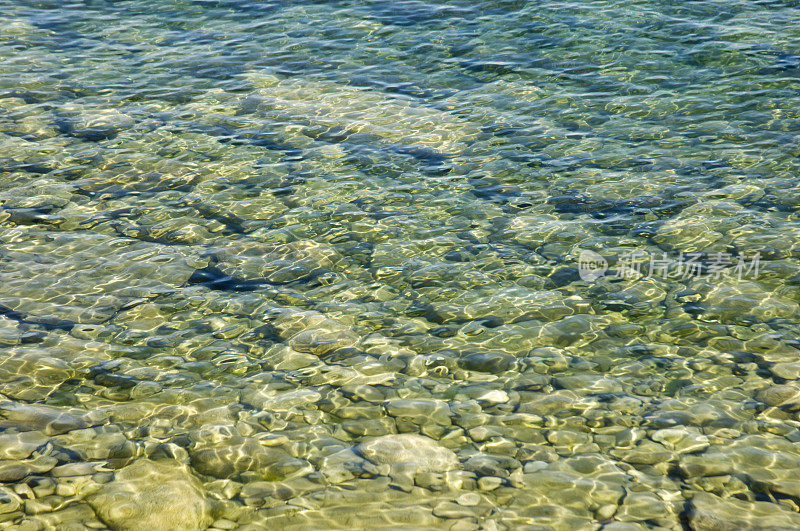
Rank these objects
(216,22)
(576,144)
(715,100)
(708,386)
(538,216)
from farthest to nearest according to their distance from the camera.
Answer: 1. (216,22)
2. (715,100)
3. (576,144)
4. (538,216)
5. (708,386)

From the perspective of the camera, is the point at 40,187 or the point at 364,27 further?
the point at 364,27

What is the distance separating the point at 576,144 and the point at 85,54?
11.0m

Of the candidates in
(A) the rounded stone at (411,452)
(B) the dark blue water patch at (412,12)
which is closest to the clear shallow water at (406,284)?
(A) the rounded stone at (411,452)

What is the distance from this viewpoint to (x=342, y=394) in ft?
22.7

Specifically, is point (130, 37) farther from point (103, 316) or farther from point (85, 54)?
point (103, 316)

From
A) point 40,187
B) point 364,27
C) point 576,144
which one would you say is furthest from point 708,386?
point 364,27

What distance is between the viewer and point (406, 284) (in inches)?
337

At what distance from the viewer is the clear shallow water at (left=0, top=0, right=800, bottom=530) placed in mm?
5867
